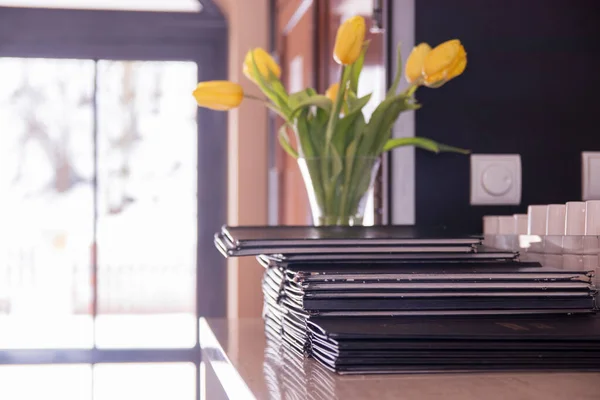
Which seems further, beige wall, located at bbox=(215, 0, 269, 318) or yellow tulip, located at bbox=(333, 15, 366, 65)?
beige wall, located at bbox=(215, 0, 269, 318)

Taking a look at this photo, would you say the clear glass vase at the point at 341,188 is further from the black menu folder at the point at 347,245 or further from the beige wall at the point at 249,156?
the beige wall at the point at 249,156

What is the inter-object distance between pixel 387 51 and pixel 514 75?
0.82ft

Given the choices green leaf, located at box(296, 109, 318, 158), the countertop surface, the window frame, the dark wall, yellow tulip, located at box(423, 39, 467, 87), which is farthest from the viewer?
the window frame

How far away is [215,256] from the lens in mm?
4023

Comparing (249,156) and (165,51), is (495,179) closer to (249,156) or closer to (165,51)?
(249,156)

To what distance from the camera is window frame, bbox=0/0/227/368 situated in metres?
3.90

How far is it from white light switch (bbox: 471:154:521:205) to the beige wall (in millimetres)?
2071

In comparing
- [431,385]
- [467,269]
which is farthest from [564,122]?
[431,385]

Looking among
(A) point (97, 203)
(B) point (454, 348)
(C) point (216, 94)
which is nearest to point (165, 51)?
(A) point (97, 203)

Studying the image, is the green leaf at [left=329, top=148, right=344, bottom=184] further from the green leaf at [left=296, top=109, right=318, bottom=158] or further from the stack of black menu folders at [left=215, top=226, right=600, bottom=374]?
the stack of black menu folders at [left=215, top=226, right=600, bottom=374]

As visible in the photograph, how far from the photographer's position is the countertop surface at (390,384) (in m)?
0.62

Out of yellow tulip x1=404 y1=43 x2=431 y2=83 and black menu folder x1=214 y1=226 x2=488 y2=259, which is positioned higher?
yellow tulip x1=404 y1=43 x2=431 y2=83

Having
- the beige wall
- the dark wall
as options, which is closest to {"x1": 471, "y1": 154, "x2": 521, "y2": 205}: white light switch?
the dark wall

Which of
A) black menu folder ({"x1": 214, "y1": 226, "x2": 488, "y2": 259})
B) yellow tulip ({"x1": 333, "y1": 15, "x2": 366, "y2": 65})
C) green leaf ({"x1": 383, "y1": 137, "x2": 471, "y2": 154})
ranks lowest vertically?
black menu folder ({"x1": 214, "y1": 226, "x2": 488, "y2": 259})
